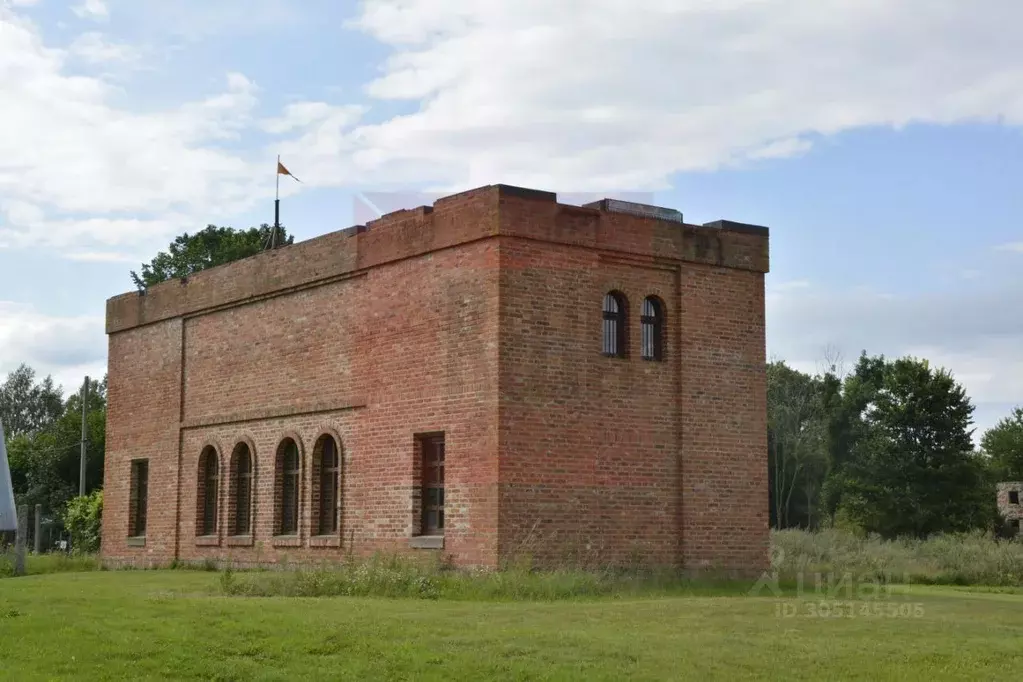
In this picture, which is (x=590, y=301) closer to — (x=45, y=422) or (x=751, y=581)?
(x=751, y=581)

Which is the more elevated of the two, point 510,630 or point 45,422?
point 45,422

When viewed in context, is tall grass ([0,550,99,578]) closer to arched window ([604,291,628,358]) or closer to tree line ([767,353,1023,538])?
arched window ([604,291,628,358])

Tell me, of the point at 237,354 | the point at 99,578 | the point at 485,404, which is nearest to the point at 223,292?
the point at 237,354

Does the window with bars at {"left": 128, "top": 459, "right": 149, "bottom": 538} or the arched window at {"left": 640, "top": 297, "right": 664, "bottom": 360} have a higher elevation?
the arched window at {"left": 640, "top": 297, "right": 664, "bottom": 360}

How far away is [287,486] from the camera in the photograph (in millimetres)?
26547

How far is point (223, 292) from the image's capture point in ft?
94.3

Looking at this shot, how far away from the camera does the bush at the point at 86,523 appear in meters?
37.5

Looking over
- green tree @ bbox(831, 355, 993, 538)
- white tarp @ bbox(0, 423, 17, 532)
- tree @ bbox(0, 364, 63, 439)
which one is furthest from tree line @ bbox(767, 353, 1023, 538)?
tree @ bbox(0, 364, 63, 439)

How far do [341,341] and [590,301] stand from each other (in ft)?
17.8

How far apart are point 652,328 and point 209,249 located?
40889mm

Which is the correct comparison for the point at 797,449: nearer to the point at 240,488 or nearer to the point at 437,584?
the point at 240,488

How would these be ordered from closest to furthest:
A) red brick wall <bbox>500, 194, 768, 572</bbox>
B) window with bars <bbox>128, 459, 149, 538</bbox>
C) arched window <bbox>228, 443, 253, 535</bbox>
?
1. red brick wall <bbox>500, 194, 768, 572</bbox>
2. arched window <bbox>228, 443, 253, 535</bbox>
3. window with bars <bbox>128, 459, 149, 538</bbox>

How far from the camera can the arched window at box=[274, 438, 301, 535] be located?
26328 mm

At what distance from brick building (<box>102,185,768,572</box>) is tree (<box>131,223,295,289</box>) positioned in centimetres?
3158
